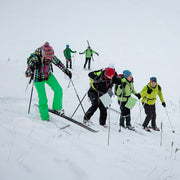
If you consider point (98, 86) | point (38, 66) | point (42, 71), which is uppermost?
point (38, 66)

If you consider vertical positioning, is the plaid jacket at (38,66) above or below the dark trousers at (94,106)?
above

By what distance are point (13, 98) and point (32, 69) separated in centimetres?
316

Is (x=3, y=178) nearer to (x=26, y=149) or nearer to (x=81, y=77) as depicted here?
(x=26, y=149)

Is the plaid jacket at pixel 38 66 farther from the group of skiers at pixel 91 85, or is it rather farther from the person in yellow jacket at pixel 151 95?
the person in yellow jacket at pixel 151 95

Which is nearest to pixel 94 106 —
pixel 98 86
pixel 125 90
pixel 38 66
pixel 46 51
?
pixel 98 86

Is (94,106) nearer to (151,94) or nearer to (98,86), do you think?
(98,86)

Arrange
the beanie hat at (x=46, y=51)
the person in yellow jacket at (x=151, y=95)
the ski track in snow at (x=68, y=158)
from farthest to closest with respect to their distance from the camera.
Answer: the person in yellow jacket at (x=151, y=95)
the beanie hat at (x=46, y=51)
the ski track in snow at (x=68, y=158)

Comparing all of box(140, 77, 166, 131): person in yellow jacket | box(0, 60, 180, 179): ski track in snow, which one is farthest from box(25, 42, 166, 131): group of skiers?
box(0, 60, 180, 179): ski track in snow

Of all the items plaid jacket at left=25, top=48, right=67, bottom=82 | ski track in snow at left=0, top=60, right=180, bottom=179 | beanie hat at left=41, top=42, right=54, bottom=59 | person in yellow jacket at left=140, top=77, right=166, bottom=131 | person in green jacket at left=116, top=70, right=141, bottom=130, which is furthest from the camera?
person in yellow jacket at left=140, top=77, right=166, bottom=131

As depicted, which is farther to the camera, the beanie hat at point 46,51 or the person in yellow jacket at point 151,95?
the person in yellow jacket at point 151,95

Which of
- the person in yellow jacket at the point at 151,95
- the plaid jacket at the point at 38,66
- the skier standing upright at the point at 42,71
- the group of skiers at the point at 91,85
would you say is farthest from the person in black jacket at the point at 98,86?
the person in yellow jacket at the point at 151,95

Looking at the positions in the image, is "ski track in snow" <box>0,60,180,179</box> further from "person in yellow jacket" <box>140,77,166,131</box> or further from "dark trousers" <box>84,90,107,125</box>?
"person in yellow jacket" <box>140,77,166,131</box>

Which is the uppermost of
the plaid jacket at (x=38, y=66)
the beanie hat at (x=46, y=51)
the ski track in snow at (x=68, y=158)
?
the beanie hat at (x=46, y=51)

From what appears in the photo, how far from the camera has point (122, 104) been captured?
20.2ft
